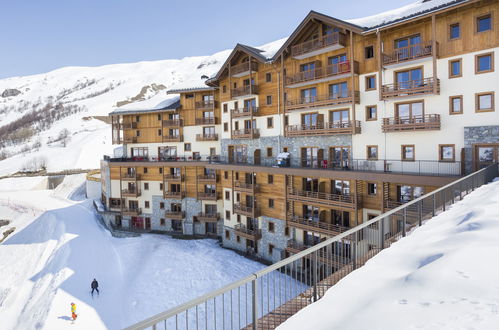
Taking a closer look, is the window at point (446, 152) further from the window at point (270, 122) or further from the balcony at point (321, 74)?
the window at point (270, 122)

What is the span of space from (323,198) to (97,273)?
2009 cm

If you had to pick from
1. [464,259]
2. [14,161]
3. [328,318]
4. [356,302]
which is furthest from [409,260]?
[14,161]

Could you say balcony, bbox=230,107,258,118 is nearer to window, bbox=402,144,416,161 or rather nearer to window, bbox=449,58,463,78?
window, bbox=402,144,416,161

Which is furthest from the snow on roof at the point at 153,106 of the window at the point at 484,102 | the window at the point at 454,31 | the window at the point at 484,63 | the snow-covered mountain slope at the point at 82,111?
the window at the point at 484,102

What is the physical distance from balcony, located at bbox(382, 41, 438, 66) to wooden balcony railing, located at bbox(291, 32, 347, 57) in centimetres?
362

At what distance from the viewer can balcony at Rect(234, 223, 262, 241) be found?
28.8 m

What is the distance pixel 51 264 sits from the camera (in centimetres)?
2939

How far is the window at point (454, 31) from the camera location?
1836 centimetres

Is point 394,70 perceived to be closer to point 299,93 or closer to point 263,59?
point 299,93

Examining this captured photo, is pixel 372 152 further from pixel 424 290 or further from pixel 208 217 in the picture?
pixel 208 217

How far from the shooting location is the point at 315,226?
78.7 feet

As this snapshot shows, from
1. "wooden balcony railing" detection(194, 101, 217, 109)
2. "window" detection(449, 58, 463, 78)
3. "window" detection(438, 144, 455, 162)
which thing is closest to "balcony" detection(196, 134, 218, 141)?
"wooden balcony railing" detection(194, 101, 217, 109)

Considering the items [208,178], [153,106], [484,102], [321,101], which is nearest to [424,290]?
[484,102]

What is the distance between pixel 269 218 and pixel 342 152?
9.06m
